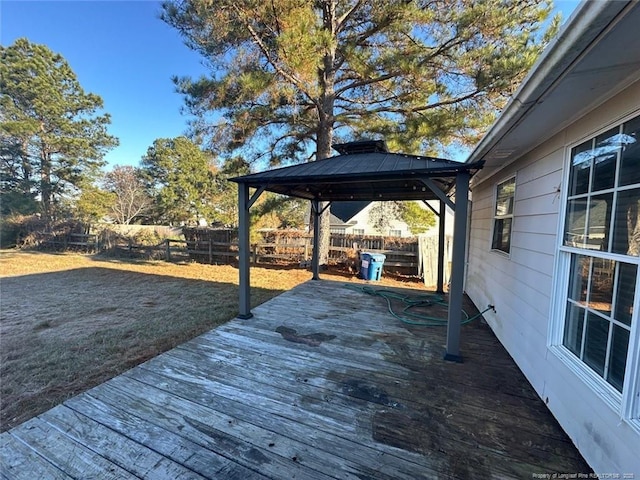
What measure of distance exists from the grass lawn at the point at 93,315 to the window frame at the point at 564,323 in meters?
Answer: 3.91

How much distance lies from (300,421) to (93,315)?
15.0 feet

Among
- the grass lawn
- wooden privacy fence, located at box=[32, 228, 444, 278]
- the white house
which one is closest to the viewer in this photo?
the white house

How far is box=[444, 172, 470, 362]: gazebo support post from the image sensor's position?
9.14ft

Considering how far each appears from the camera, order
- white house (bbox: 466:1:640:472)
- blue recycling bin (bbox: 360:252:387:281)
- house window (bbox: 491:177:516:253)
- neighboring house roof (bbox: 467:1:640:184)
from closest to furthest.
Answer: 1. neighboring house roof (bbox: 467:1:640:184)
2. white house (bbox: 466:1:640:472)
3. house window (bbox: 491:177:516:253)
4. blue recycling bin (bbox: 360:252:387:281)

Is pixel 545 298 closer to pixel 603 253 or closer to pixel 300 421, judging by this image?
pixel 603 253

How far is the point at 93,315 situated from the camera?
4668 mm

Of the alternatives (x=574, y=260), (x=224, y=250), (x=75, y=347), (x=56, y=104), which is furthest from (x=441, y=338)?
(x=56, y=104)

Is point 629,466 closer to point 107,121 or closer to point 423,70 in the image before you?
point 423,70

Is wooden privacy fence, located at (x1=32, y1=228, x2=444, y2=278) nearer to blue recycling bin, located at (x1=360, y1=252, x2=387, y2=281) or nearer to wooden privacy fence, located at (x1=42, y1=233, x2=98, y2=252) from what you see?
wooden privacy fence, located at (x1=42, y1=233, x2=98, y2=252)

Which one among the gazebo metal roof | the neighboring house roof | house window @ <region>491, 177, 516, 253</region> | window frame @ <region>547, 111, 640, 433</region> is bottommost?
window frame @ <region>547, 111, 640, 433</region>

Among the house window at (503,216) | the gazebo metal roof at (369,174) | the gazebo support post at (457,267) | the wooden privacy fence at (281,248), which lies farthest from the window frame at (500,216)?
the wooden privacy fence at (281,248)

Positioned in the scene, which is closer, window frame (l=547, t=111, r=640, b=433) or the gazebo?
window frame (l=547, t=111, r=640, b=433)

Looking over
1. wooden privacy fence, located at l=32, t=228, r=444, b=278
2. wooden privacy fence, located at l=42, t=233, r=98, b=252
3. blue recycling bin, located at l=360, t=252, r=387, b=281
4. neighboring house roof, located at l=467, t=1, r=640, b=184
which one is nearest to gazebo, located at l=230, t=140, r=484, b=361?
neighboring house roof, located at l=467, t=1, r=640, b=184

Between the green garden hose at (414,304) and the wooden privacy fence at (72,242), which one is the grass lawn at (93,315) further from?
the wooden privacy fence at (72,242)
